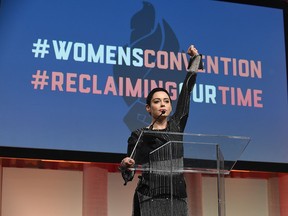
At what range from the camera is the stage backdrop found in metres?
4.99

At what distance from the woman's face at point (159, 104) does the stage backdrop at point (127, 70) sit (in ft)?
7.18

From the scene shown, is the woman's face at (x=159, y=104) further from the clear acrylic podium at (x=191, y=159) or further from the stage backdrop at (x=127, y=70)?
the stage backdrop at (x=127, y=70)

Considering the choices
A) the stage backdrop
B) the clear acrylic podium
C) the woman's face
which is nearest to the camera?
the clear acrylic podium

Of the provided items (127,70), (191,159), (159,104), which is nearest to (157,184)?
(191,159)

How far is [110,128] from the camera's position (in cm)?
512

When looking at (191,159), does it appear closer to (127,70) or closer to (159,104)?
(159,104)

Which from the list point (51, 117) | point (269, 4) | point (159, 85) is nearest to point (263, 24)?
point (269, 4)

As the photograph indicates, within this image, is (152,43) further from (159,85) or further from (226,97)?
(226,97)

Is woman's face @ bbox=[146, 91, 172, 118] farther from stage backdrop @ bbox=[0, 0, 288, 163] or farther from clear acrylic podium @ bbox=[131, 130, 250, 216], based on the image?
stage backdrop @ bbox=[0, 0, 288, 163]

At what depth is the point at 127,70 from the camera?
5.26 metres

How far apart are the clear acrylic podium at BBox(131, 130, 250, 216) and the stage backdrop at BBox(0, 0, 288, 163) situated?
2480 millimetres

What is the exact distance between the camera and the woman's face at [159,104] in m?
2.88

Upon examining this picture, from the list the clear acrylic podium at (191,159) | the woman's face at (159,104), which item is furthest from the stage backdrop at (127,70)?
the clear acrylic podium at (191,159)

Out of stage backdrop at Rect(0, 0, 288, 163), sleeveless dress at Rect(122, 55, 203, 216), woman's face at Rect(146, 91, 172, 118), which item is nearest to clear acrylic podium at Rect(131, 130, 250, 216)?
sleeveless dress at Rect(122, 55, 203, 216)
